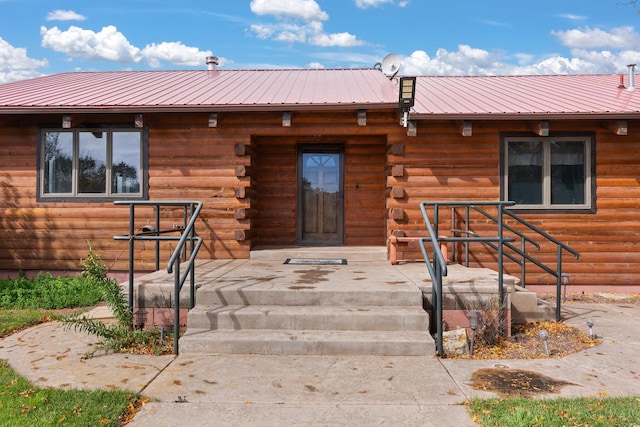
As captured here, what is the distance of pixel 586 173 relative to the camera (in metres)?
8.11

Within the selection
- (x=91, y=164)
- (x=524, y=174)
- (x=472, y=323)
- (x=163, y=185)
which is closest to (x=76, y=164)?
(x=91, y=164)

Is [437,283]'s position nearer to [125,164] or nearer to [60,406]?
[60,406]

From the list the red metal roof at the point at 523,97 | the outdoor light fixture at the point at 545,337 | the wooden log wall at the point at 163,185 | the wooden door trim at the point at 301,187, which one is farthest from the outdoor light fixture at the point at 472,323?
the wooden door trim at the point at 301,187

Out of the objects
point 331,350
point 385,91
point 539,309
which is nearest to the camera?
point 331,350

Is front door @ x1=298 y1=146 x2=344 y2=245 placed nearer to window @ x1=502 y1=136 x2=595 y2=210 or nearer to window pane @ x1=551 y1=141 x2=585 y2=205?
window @ x1=502 y1=136 x2=595 y2=210

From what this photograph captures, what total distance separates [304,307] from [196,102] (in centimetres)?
464

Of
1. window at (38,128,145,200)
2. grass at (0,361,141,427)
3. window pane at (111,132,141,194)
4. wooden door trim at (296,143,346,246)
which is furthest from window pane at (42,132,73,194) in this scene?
grass at (0,361,141,427)

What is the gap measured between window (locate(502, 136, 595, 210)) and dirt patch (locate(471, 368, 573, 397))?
4.80 m

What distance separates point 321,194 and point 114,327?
221 inches

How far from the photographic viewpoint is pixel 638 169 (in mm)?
8039

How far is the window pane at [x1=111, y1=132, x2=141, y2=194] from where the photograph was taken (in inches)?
328

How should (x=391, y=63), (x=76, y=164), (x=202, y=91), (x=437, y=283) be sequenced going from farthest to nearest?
(x=391, y=63) < (x=202, y=91) < (x=76, y=164) < (x=437, y=283)

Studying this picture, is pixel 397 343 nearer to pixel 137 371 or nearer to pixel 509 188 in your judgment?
pixel 137 371

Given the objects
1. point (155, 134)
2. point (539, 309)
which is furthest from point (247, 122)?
point (539, 309)
